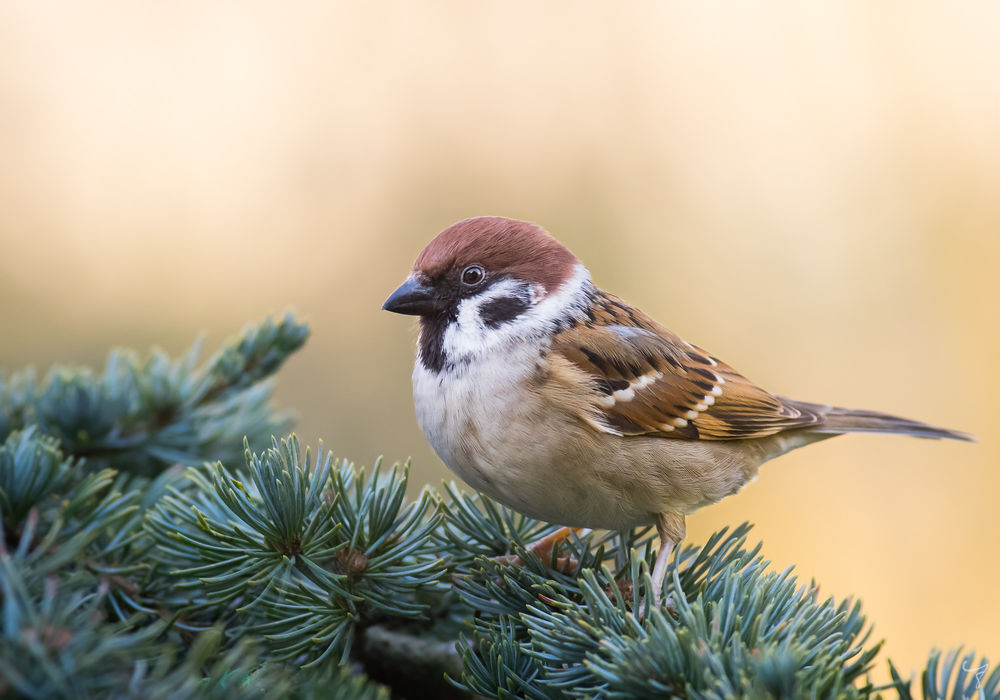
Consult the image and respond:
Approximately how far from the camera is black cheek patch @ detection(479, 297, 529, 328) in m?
2.08

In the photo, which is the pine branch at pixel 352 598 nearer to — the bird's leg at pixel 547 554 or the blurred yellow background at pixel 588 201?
the bird's leg at pixel 547 554

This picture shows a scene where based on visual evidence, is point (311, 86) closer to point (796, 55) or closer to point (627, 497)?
point (796, 55)

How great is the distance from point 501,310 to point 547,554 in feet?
2.12

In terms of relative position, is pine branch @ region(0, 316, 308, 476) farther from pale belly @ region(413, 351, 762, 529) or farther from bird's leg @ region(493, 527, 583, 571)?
bird's leg @ region(493, 527, 583, 571)

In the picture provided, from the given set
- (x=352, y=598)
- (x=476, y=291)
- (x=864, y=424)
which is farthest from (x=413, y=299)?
(x=864, y=424)

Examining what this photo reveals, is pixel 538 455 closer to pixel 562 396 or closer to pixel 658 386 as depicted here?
pixel 562 396

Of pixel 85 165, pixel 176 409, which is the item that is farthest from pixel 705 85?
pixel 176 409

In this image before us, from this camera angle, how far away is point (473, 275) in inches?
82.7

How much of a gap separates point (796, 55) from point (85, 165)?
3.95 meters

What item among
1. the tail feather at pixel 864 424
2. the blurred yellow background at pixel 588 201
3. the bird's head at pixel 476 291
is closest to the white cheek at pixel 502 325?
the bird's head at pixel 476 291

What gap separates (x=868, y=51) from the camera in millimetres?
4535

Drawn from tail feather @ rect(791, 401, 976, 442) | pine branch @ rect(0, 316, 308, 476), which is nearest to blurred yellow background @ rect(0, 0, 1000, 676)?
tail feather @ rect(791, 401, 976, 442)

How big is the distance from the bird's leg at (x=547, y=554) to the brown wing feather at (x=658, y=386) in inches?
10.5

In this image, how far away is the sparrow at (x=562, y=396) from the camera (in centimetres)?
181
